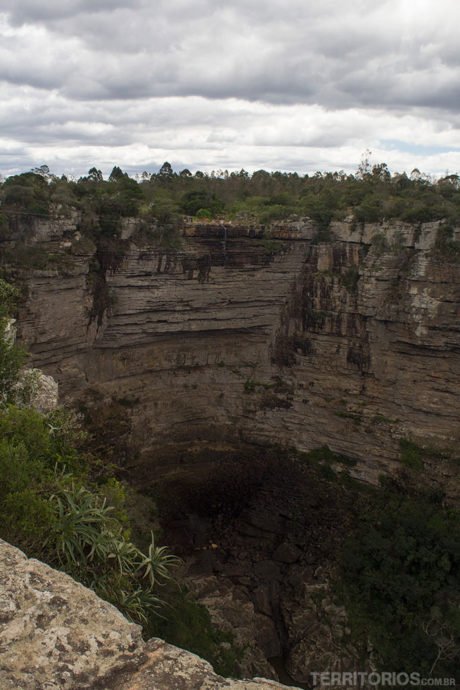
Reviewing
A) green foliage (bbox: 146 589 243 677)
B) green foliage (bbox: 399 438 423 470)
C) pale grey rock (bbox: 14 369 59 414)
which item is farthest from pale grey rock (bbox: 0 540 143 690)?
green foliage (bbox: 399 438 423 470)

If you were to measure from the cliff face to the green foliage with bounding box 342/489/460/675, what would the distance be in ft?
8.63

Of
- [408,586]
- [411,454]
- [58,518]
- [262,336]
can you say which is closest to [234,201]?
[262,336]

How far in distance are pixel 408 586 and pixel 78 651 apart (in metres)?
15.8

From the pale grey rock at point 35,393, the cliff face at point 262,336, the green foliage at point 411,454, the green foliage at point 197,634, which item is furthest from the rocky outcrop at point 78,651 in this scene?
the green foliage at point 411,454

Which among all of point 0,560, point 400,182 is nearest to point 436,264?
point 400,182

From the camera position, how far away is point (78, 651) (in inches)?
165

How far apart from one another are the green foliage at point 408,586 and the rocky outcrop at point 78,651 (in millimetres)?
14237

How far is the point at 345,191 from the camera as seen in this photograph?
25.7 m

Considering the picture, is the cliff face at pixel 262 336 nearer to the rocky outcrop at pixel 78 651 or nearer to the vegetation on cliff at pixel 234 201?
the vegetation on cliff at pixel 234 201

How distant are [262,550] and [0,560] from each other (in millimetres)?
18311

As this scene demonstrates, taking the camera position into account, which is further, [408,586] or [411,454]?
[411,454]

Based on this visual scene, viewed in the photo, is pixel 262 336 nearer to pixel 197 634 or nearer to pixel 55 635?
pixel 197 634

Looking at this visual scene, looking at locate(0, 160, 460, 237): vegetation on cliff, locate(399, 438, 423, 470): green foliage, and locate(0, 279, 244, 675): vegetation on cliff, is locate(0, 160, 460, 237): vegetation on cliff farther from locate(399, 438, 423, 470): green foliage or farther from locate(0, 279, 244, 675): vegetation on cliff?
locate(0, 279, 244, 675): vegetation on cliff

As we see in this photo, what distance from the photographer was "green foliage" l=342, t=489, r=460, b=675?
53.1ft
